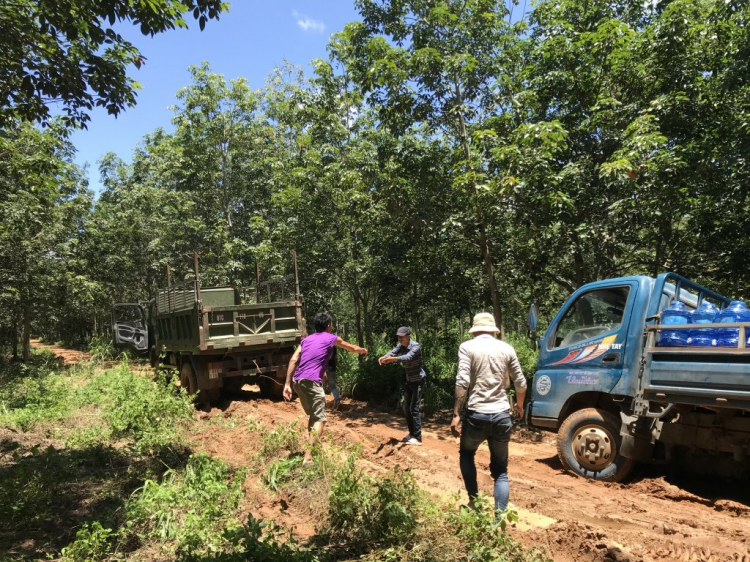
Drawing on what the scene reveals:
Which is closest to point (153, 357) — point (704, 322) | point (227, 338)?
point (227, 338)

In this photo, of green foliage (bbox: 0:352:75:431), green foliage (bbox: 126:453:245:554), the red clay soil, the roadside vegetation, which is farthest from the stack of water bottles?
green foliage (bbox: 0:352:75:431)

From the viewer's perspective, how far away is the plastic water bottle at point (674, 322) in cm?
461

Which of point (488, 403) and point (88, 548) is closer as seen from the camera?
point (88, 548)

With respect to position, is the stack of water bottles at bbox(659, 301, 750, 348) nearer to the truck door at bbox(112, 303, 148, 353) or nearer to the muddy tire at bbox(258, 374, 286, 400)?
the muddy tire at bbox(258, 374, 286, 400)

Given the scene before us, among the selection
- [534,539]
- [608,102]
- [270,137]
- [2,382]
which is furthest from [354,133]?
[534,539]

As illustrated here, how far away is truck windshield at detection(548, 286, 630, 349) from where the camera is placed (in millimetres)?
5363

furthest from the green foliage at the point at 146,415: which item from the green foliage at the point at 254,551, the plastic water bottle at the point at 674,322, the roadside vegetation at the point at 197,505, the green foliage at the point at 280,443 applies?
the plastic water bottle at the point at 674,322

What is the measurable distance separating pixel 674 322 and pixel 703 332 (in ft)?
1.29

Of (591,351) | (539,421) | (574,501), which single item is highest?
(591,351)

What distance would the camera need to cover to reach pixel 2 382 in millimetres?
12203

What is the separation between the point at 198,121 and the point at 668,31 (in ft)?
49.6

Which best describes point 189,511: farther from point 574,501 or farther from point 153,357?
point 153,357

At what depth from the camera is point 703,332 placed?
4.43m

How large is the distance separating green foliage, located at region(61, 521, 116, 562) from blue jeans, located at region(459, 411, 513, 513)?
9.11ft
